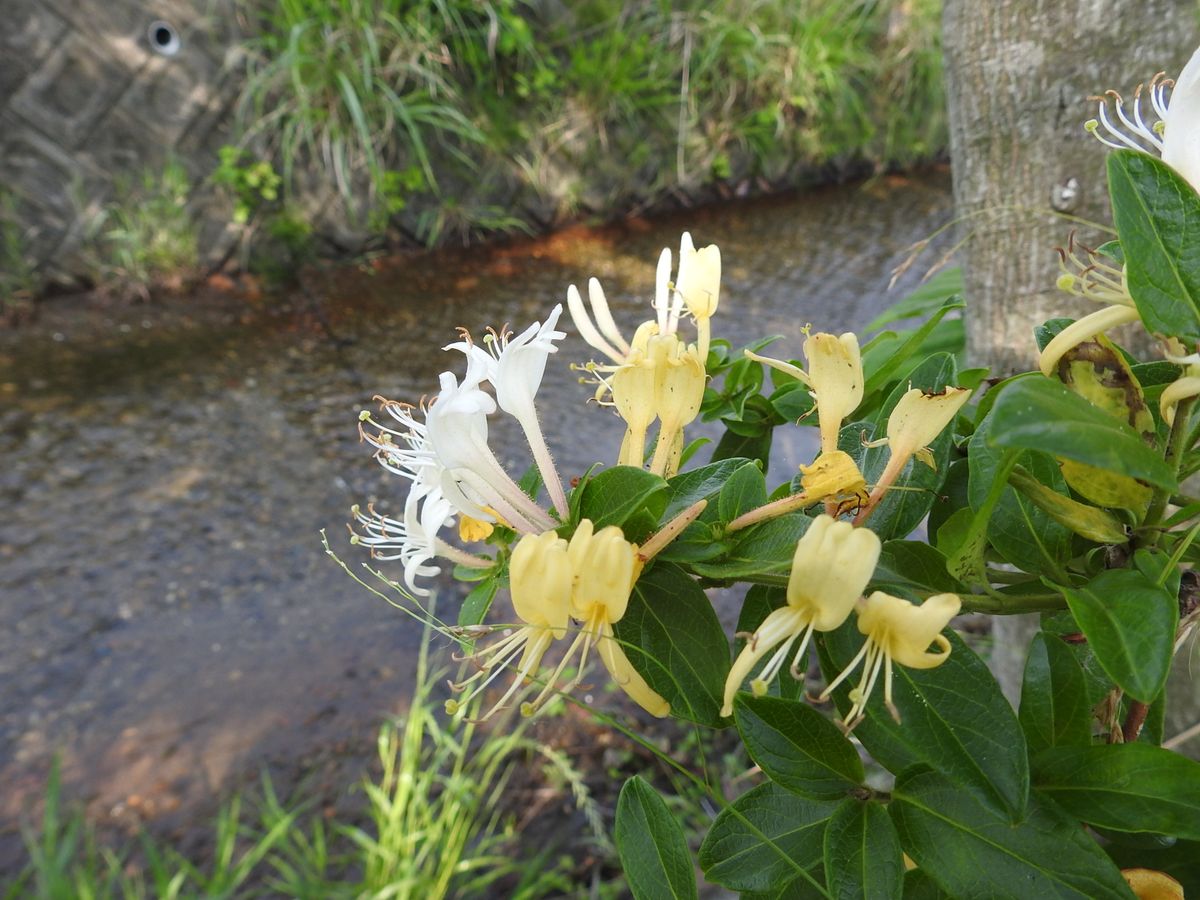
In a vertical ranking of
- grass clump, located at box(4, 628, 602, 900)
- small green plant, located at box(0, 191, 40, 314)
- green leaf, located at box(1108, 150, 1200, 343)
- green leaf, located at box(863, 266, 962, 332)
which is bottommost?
grass clump, located at box(4, 628, 602, 900)

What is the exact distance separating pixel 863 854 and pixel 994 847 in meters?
0.05

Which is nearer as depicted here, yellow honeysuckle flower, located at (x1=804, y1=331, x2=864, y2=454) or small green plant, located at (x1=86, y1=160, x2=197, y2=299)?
yellow honeysuckle flower, located at (x1=804, y1=331, x2=864, y2=454)

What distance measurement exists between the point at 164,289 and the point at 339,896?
101 inches

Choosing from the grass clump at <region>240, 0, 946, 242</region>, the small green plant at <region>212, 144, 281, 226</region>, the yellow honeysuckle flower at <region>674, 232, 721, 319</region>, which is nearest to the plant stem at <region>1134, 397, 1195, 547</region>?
the yellow honeysuckle flower at <region>674, 232, 721, 319</region>

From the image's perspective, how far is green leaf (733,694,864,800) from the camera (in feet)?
1.10

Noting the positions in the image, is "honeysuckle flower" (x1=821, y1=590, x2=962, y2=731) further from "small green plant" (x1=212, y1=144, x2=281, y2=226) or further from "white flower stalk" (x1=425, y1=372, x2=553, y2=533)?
"small green plant" (x1=212, y1=144, x2=281, y2=226)

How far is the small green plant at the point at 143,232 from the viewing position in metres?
2.96

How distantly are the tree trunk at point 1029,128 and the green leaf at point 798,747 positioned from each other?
0.62 meters

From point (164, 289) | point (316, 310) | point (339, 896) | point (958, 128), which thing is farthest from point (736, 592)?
point (164, 289)

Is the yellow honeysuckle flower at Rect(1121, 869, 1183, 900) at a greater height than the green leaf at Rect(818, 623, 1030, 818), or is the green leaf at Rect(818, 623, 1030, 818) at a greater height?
the green leaf at Rect(818, 623, 1030, 818)

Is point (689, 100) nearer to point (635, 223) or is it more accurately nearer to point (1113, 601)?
point (635, 223)

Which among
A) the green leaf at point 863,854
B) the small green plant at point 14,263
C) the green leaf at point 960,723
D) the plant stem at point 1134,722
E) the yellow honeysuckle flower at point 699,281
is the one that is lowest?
the small green plant at point 14,263

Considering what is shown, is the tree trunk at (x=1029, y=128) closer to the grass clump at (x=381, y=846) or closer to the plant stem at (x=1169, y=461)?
the plant stem at (x=1169, y=461)

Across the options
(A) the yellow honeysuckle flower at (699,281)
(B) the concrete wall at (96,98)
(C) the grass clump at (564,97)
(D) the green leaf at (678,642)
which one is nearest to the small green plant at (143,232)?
(B) the concrete wall at (96,98)
